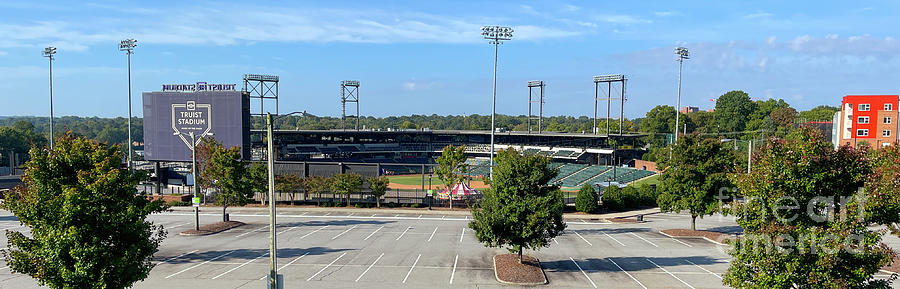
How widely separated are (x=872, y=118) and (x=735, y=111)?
261 feet

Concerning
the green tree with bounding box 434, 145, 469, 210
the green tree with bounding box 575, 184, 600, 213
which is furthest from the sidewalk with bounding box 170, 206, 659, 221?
the green tree with bounding box 434, 145, 469, 210

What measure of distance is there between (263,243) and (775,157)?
30.2 metres

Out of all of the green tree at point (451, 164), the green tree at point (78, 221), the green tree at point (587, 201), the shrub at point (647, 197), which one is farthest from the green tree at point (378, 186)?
the green tree at point (78, 221)

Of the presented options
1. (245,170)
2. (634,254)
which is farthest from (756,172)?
(245,170)

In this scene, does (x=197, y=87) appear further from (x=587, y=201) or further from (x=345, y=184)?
(x=587, y=201)

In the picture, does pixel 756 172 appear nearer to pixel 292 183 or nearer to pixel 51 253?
pixel 51 253

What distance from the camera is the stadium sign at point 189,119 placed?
204 ft

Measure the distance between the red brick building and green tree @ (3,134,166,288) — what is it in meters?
89.3

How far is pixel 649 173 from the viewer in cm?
9244

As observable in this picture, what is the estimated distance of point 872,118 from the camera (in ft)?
246

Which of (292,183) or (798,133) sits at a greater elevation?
(798,133)

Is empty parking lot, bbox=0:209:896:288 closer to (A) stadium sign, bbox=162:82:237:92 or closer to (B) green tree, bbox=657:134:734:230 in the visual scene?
(B) green tree, bbox=657:134:734:230

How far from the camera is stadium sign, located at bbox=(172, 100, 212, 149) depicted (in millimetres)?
62250

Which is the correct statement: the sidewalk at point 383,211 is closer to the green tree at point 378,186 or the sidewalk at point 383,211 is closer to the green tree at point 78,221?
the green tree at point 378,186
